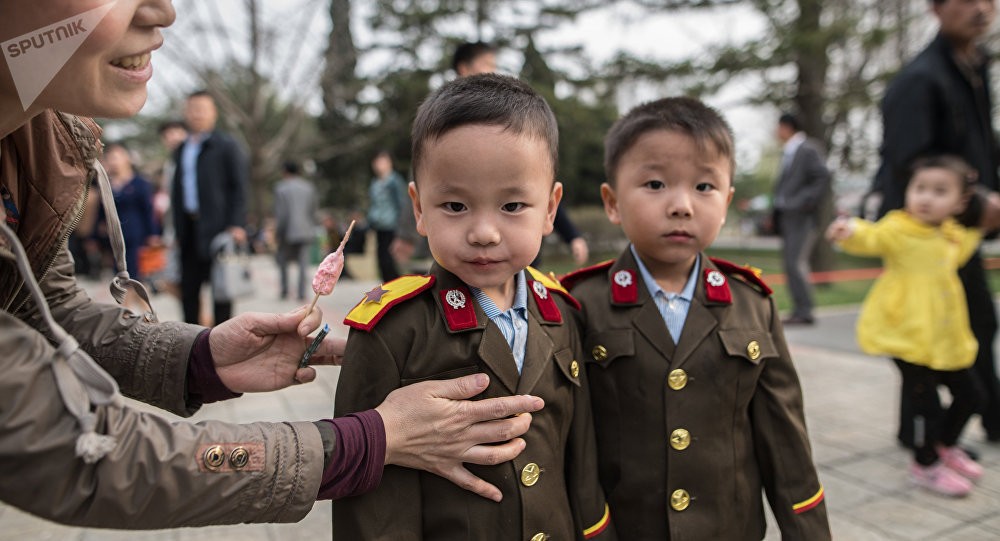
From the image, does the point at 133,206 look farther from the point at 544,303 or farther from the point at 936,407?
the point at 936,407

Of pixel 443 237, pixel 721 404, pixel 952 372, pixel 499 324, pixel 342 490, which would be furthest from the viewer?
pixel 952 372

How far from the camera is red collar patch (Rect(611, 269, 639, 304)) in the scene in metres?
1.74

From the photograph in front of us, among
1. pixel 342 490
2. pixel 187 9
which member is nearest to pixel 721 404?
pixel 342 490

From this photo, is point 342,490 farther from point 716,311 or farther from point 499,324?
point 716,311

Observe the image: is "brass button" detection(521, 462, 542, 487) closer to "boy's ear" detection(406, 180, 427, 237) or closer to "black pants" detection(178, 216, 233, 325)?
"boy's ear" detection(406, 180, 427, 237)

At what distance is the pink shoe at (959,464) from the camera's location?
3023 mm

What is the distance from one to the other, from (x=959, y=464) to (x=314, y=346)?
9.58 ft

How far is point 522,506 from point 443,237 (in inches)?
22.4

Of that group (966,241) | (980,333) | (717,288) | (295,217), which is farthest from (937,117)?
(295,217)

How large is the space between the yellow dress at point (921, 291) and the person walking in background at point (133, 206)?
6.41 metres

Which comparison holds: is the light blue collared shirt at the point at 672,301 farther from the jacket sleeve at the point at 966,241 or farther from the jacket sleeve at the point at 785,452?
the jacket sleeve at the point at 966,241

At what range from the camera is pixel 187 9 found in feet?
45.4

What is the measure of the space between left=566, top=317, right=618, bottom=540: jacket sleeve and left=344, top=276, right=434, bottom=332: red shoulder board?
1.37ft

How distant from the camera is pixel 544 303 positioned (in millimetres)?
1577
